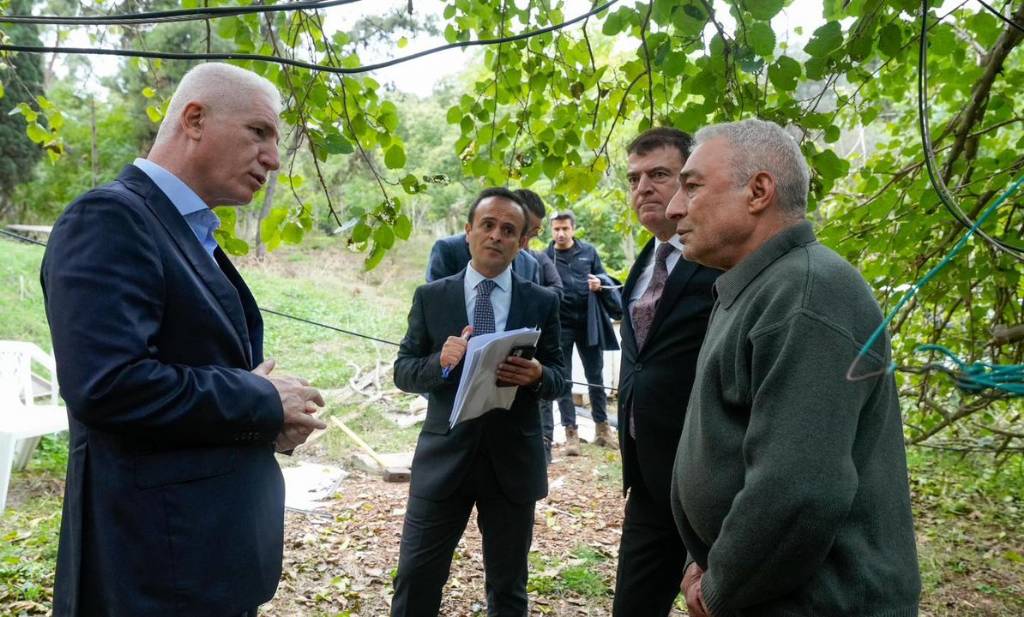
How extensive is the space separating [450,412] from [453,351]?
0.27m

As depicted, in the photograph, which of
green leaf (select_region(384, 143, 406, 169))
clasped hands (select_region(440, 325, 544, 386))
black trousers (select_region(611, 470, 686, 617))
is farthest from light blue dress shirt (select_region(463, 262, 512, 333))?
black trousers (select_region(611, 470, 686, 617))

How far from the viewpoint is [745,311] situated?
4.83ft

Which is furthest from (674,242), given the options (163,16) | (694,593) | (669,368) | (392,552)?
(392,552)

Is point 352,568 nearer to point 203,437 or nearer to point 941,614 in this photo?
point 203,437

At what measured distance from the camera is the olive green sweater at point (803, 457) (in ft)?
4.26

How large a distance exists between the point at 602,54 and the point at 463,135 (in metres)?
3.03

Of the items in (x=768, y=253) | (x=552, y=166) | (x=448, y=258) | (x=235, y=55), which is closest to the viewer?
(x=768, y=253)

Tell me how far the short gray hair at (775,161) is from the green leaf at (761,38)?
3.02 feet

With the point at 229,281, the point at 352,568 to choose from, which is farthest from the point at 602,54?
the point at 229,281

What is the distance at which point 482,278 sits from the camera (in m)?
2.82

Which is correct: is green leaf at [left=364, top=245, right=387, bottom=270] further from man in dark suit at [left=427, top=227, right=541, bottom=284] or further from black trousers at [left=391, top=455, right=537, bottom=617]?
→ man in dark suit at [left=427, top=227, right=541, bottom=284]

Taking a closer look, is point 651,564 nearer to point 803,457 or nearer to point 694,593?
point 694,593

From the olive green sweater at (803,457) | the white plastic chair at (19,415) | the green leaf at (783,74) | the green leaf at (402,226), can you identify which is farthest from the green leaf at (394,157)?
the white plastic chair at (19,415)

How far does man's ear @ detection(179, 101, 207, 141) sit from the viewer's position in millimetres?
1666
